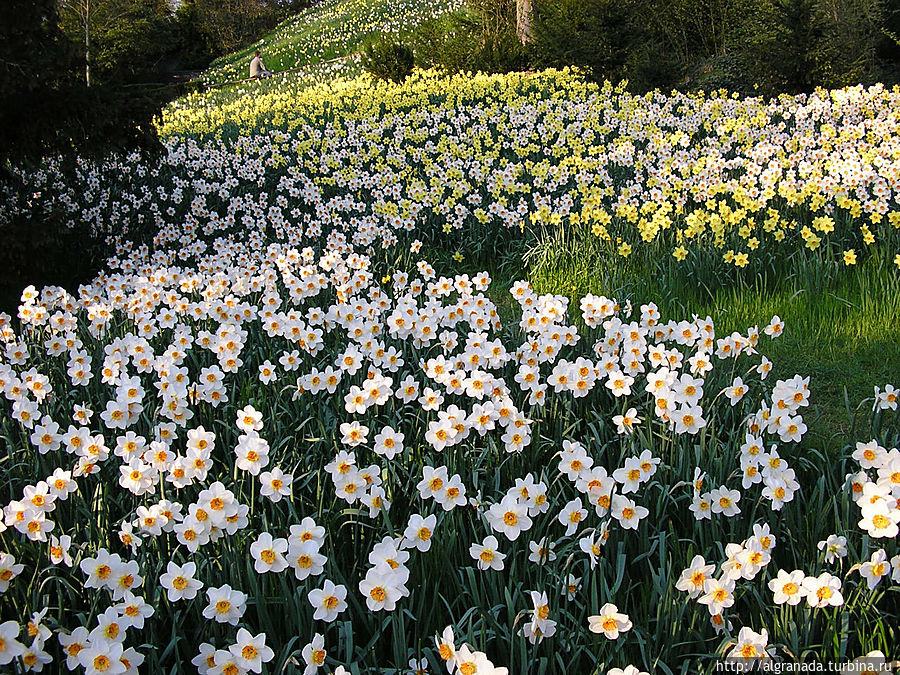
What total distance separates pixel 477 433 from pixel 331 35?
25.9 meters

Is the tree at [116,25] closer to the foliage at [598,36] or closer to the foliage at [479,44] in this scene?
the foliage at [479,44]

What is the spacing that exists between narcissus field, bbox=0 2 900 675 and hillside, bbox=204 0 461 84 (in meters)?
17.7

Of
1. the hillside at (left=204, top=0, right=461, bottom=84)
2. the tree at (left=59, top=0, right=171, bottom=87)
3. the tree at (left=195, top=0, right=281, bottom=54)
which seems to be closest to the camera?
the tree at (left=59, top=0, right=171, bottom=87)

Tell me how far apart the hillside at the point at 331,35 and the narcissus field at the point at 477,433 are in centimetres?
1769

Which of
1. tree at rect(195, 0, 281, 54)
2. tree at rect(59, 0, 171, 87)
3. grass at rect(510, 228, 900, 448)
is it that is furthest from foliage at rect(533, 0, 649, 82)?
tree at rect(195, 0, 281, 54)

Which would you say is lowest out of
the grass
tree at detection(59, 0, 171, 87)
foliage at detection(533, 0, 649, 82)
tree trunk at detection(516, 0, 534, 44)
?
the grass

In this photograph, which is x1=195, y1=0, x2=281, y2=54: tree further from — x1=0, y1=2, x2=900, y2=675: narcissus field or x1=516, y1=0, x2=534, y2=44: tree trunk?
x1=0, y1=2, x2=900, y2=675: narcissus field

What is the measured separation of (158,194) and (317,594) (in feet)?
18.5

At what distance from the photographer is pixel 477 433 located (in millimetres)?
2672

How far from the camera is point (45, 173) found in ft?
22.2

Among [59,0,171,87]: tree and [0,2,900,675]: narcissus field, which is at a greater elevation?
[59,0,171,87]: tree

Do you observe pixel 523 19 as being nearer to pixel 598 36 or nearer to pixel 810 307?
pixel 598 36

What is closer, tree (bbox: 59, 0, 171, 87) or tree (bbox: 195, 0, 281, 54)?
tree (bbox: 59, 0, 171, 87)

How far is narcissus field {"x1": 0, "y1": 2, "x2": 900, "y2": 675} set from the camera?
1.74 metres
